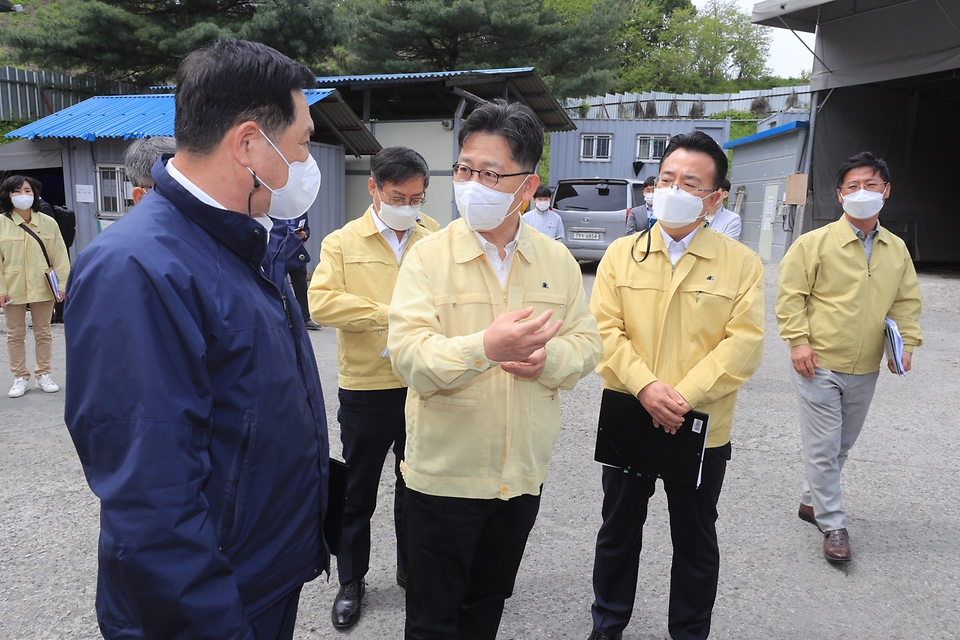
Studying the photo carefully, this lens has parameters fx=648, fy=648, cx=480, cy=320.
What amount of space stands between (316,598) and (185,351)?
7.25 ft

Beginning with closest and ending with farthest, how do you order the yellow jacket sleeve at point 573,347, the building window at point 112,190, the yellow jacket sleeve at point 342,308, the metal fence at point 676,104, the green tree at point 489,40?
the yellow jacket sleeve at point 573,347
the yellow jacket sleeve at point 342,308
the building window at point 112,190
the green tree at point 489,40
the metal fence at point 676,104

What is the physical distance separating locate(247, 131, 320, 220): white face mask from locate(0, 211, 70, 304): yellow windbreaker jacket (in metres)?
5.68

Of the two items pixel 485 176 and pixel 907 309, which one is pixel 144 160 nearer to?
pixel 485 176

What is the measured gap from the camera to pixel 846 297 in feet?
11.7

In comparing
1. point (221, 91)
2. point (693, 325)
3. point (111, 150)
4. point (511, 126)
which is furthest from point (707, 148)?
point (111, 150)

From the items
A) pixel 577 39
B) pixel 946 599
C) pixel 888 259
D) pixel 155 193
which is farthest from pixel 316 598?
pixel 577 39

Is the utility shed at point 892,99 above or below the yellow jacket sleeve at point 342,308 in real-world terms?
above

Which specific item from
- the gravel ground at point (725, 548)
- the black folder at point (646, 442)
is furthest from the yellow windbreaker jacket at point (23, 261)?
the black folder at point (646, 442)

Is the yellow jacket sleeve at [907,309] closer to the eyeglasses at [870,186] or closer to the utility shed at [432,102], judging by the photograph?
the eyeglasses at [870,186]

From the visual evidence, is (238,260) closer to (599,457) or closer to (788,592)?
(599,457)

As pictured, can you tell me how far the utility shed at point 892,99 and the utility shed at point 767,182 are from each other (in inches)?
26.7

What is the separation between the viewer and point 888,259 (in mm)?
3605

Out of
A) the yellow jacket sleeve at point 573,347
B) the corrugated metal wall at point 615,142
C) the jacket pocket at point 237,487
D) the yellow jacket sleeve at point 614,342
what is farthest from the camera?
the corrugated metal wall at point 615,142

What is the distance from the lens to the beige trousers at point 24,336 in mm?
5816
